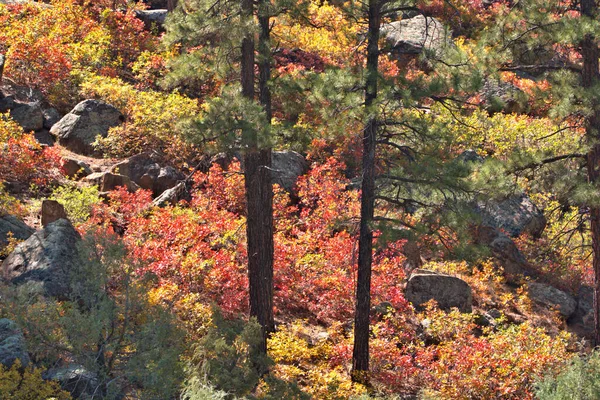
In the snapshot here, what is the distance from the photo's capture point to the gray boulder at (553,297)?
1548 cm

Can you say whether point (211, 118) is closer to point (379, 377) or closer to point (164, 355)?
point (164, 355)

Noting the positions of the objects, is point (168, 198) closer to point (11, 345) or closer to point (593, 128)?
point (11, 345)

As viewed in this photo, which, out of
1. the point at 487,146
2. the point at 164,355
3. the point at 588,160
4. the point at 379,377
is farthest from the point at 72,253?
the point at 487,146

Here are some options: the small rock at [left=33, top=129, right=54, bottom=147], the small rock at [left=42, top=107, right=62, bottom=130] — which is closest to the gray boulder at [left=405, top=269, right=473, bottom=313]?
the small rock at [left=33, top=129, right=54, bottom=147]

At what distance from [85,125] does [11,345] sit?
10.7 m

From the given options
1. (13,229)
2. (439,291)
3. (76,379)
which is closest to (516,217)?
(439,291)

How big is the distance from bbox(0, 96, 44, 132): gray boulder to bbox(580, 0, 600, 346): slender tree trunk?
511 inches

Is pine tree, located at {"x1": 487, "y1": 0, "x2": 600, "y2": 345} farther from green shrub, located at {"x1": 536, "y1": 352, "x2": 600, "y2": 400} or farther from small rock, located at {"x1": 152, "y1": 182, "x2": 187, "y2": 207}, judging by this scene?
small rock, located at {"x1": 152, "y1": 182, "x2": 187, "y2": 207}

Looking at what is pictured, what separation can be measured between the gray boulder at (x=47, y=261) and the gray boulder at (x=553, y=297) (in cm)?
1035

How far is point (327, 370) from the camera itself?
11.7m

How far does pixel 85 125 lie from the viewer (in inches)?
688

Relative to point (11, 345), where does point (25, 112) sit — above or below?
above

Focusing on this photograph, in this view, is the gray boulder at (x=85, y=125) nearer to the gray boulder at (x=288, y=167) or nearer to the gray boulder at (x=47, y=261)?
the gray boulder at (x=288, y=167)

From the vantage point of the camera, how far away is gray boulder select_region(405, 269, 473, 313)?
14195 mm
